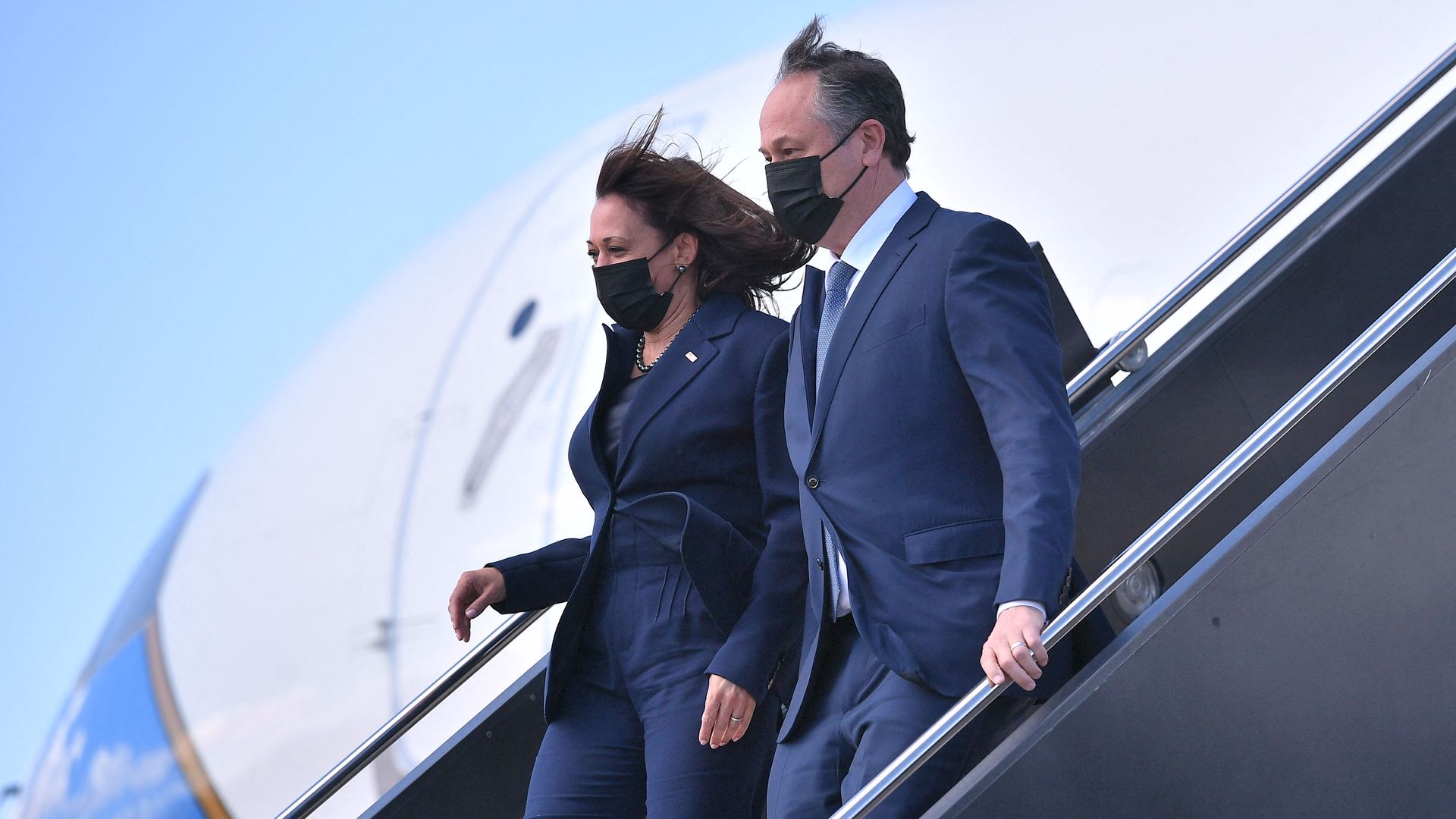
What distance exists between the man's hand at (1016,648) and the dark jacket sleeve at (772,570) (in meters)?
0.52

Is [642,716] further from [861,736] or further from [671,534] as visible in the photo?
[861,736]

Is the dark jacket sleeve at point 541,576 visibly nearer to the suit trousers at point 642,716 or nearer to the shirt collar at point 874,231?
the suit trousers at point 642,716

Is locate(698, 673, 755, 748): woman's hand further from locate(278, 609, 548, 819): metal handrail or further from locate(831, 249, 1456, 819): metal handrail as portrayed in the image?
locate(278, 609, 548, 819): metal handrail

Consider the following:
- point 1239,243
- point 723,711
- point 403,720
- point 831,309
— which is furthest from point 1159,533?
point 403,720

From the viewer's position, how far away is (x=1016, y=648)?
1.43 m

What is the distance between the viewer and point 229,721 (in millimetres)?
6359

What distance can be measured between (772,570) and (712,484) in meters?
0.19

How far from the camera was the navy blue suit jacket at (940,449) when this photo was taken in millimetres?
1549

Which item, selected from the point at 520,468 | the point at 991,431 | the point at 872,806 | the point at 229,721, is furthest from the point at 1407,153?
the point at 229,721

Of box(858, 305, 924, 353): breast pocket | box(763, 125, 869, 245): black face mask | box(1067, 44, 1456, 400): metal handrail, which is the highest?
box(763, 125, 869, 245): black face mask

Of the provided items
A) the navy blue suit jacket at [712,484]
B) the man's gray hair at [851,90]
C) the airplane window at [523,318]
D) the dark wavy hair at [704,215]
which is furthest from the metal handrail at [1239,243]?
the airplane window at [523,318]

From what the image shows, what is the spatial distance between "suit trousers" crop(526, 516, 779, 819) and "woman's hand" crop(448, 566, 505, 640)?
0.21 meters

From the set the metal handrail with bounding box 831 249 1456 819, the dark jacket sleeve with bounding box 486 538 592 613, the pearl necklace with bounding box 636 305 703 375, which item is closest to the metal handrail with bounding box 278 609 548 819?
the dark jacket sleeve with bounding box 486 538 592 613

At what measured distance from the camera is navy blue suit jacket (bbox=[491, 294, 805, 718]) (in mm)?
2012
